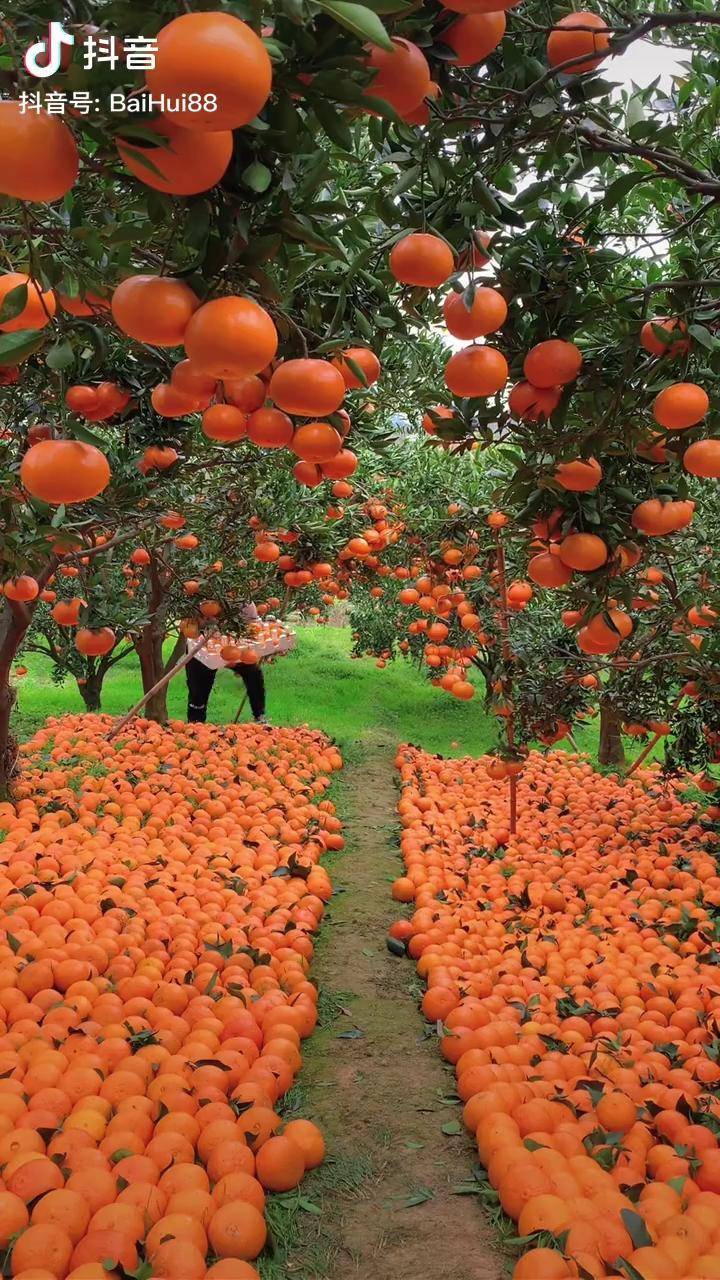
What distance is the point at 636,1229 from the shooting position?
2.27 metres

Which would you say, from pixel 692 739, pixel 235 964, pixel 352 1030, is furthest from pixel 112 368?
pixel 692 739

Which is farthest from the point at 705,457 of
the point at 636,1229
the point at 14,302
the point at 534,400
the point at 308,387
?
the point at 636,1229

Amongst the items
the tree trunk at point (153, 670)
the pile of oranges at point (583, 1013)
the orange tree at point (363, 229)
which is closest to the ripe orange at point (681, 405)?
the orange tree at point (363, 229)

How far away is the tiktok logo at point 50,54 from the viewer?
1037 mm

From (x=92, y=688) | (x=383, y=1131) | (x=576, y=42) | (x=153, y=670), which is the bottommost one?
(x=383, y=1131)

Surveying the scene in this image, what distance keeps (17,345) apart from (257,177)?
0.46 m

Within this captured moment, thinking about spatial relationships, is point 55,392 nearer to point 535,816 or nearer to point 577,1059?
point 577,1059

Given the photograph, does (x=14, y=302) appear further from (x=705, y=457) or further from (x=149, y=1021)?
(x=149, y=1021)

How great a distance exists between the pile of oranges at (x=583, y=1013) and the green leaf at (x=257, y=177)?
2.58 m

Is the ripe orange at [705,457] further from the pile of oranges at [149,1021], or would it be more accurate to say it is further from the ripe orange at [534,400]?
the pile of oranges at [149,1021]

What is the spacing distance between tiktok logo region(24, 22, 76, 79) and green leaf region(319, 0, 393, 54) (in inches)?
13.5

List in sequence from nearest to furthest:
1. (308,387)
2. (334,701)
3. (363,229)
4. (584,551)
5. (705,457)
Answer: (308,387) → (363,229) → (705,457) → (584,551) → (334,701)

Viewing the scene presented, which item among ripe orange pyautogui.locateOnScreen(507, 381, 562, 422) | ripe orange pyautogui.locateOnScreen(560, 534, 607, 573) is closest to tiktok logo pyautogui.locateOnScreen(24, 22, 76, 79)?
ripe orange pyautogui.locateOnScreen(507, 381, 562, 422)

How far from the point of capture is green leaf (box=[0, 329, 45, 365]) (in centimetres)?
129
